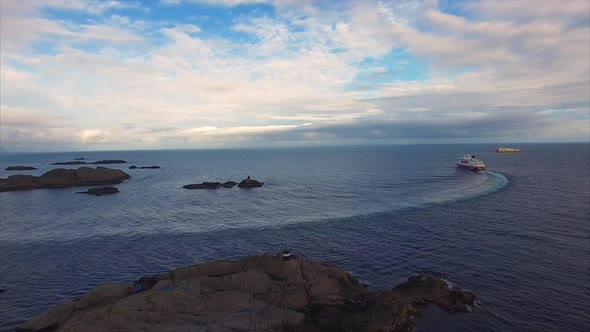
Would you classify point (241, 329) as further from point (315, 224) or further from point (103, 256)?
point (315, 224)

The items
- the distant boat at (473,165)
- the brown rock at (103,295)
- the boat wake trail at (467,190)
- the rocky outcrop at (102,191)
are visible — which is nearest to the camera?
the brown rock at (103,295)

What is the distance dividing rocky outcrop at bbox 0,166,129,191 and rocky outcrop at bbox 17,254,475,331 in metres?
88.5

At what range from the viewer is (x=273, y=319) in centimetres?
2139

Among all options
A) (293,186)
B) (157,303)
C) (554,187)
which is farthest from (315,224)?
(554,187)

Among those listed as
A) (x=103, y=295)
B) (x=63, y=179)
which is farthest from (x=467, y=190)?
(x=63, y=179)

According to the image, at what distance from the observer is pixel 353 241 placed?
4219 centimetres

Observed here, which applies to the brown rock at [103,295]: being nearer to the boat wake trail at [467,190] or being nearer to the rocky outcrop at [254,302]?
the rocky outcrop at [254,302]

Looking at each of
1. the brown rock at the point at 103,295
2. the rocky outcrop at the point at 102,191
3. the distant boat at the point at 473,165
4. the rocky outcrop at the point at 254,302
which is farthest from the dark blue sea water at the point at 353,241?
the distant boat at the point at 473,165

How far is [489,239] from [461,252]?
267 inches

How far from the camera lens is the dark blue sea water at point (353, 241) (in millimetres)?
27719

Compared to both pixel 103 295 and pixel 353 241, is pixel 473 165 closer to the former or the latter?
pixel 353 241

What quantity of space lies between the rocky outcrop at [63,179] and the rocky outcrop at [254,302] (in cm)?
8850

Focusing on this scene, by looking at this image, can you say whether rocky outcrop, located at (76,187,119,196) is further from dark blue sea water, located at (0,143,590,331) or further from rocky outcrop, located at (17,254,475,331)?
rocky outcrop, located at (17,254,475,331)

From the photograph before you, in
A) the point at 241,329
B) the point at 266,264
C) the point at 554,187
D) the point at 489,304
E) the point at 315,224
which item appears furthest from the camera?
the point at 554,187
